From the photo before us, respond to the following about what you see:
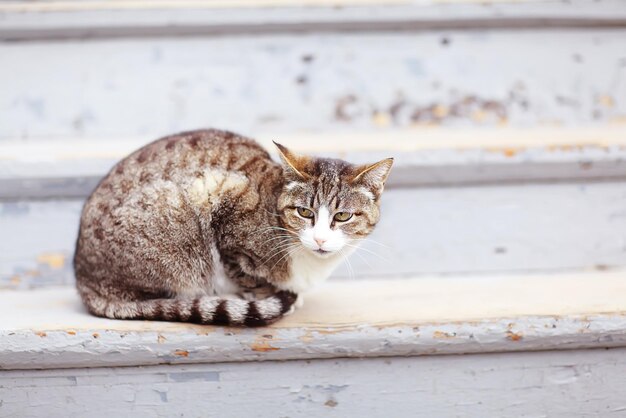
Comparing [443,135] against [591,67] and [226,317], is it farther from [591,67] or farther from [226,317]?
[226,317]

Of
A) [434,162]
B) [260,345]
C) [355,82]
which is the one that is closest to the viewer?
[260,345]

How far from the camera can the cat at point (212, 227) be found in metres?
1.26

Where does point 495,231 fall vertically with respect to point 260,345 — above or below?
above

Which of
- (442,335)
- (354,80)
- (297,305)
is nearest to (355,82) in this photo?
(354,80)

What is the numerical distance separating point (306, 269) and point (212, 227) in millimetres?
213

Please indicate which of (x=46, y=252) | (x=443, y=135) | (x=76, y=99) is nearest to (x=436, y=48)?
(x=443, y=135)

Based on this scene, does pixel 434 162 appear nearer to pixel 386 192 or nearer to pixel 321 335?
pixel 386 192

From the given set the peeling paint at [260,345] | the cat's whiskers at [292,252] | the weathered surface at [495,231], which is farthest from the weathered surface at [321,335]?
the weathered surface at [495,231]

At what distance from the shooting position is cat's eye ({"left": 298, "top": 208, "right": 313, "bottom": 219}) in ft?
4.16

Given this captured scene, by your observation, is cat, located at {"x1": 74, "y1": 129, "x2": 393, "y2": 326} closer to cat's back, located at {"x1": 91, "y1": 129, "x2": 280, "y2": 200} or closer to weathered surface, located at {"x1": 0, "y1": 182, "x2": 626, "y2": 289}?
cat's back, located at {"x1": 91, "y1": 129, "x2": 280, "y2": 200}

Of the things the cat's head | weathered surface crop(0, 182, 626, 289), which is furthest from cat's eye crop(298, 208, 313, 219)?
weathered surface crop(0, 182, 626, 289)

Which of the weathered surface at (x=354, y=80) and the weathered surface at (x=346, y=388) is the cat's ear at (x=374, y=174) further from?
the weathered surface at (x=354, y=80)

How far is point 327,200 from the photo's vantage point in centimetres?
127

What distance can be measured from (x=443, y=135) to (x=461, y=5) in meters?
0.40
